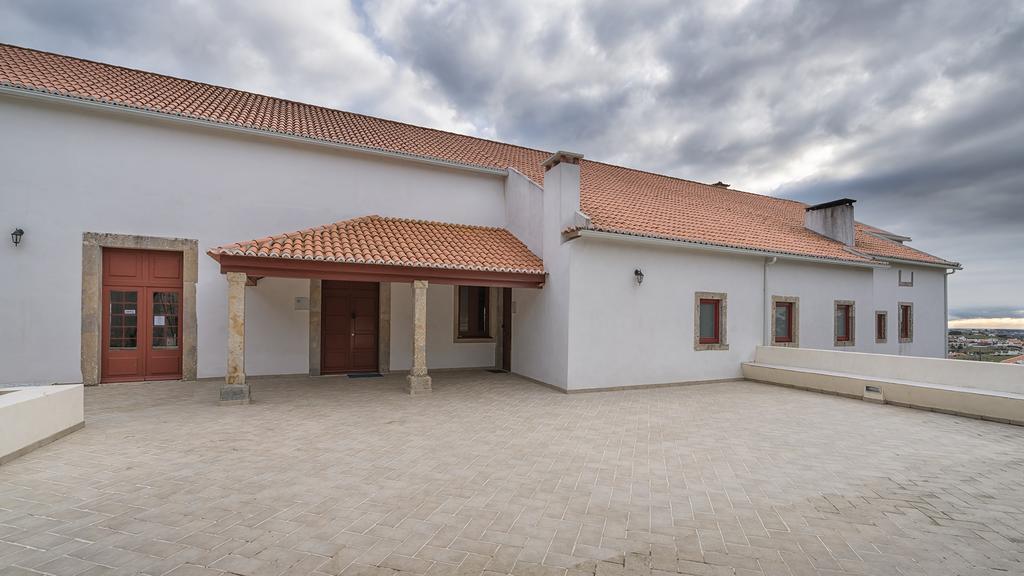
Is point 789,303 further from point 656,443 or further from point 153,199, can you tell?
point 153,199

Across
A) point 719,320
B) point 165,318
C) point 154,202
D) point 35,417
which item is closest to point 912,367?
point 719,320

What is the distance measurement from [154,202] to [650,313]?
38.3ft

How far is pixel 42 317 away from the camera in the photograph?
28.3 feet

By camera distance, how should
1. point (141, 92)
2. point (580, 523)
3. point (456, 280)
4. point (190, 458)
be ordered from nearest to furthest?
point (580, 523) < point (190, 458) < point (456, 280) < point (141, 92)

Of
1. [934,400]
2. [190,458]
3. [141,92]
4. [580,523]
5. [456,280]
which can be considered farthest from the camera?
[141,92]

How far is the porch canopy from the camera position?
7.79 metres

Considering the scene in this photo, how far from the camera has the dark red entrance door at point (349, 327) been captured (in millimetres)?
11102

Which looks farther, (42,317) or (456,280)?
(456,280)

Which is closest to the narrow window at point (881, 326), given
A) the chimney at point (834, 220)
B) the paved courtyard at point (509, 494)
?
the chimney at point (834, 220)

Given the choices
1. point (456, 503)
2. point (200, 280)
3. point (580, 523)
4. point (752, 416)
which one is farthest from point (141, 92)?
point (752, 416)

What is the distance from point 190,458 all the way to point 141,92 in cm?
980

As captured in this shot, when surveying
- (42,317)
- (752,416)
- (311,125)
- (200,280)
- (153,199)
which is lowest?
(752,416)

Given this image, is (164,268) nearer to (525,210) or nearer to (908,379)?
(525,210)

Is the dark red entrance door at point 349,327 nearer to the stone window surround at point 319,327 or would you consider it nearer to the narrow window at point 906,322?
the stone window surround at point 319,327
